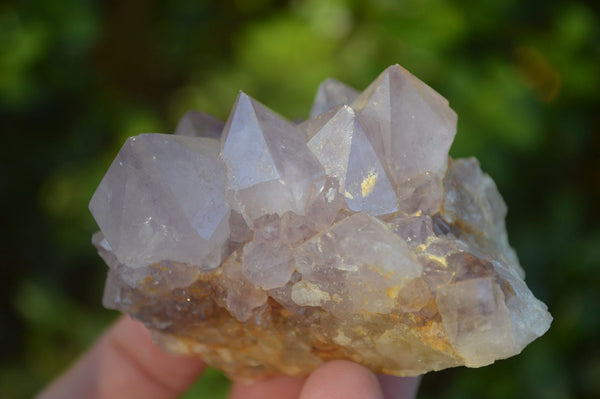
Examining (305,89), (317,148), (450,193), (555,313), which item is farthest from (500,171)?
(317,148)

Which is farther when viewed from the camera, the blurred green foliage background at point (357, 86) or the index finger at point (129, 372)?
the blurred green foliage background at point (357, 86)

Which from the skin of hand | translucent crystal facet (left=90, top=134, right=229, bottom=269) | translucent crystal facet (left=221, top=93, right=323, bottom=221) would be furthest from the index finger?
translucent crystal facet (left=221, top=93, right=323, bottom=221)

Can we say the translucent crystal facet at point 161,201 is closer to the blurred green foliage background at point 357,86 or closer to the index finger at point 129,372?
the index finger at point 129,372

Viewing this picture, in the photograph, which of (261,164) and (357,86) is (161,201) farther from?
(357,86)

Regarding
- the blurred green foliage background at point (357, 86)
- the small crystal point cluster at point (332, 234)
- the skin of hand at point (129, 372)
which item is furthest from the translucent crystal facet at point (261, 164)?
the blurred green foliage background at point (357, 86)

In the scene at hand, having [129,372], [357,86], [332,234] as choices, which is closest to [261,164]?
[332,234]

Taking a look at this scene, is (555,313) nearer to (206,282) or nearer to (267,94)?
(267,94)
